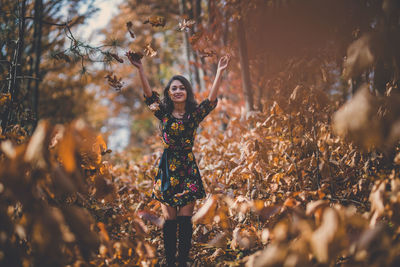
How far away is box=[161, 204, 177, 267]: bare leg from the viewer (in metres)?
1.83

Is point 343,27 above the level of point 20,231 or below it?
above

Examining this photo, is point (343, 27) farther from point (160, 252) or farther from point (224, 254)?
point (160, 252)

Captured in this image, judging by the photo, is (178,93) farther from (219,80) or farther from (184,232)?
(184,232)

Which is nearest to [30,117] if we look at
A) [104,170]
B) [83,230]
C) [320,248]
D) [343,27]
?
[104,170]

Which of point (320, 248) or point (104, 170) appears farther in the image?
point (104, 170)

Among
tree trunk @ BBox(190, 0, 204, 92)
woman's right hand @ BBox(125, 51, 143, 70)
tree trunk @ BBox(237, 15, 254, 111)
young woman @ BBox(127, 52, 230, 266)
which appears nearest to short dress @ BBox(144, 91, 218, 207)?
young woman @ BBox(127, 52, 230, 266)

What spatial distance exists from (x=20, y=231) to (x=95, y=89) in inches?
524

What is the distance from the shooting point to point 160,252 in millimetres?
2090

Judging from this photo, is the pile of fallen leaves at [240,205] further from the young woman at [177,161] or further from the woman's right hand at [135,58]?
the woman's right hand at [135,58]

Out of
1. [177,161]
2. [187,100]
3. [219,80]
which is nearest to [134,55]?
[187,100]

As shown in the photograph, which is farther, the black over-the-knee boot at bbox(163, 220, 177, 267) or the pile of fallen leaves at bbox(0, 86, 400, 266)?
the black over-the-knee boot at bbox(163, 220, 177, 267)

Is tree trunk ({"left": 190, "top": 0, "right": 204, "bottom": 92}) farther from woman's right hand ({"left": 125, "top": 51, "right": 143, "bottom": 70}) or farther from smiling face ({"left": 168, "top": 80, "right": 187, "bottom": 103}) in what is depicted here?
woman's right hand ({"left": 125, "top": 51, "right": 143, "bottom": 70})

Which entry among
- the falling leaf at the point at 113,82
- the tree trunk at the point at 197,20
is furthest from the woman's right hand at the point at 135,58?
the tree trunk at the point at 197,20

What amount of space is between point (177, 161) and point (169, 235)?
525mm
